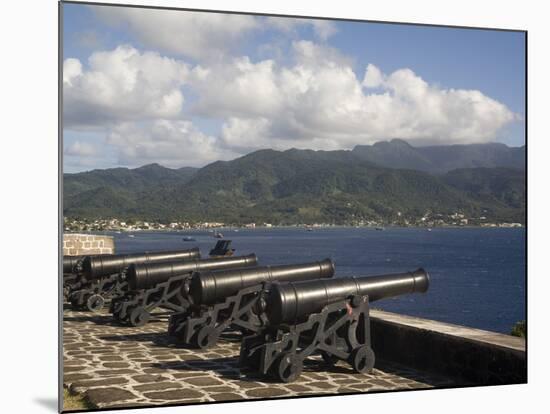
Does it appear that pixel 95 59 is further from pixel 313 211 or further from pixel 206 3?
pixel 313 211

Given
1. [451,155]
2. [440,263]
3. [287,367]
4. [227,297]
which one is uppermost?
[451,155]

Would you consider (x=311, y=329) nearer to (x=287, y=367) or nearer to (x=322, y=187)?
(x=287, y=367)

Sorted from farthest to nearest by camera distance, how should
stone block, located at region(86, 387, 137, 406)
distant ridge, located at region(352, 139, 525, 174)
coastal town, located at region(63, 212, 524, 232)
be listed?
coastal town, located at region(63, 212, 524, 232) → distant ridge, located at region(352, 139, 525, 174) → stone block, located at region(86, 387, 137, 406)

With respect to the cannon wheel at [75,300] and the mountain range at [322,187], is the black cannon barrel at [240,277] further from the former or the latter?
the cannon wheel at [75,300]

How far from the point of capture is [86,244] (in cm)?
1555

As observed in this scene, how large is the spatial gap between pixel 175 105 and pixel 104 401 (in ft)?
15.5

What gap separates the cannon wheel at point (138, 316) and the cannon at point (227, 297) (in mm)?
1431

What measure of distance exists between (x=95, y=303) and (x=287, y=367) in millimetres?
5972

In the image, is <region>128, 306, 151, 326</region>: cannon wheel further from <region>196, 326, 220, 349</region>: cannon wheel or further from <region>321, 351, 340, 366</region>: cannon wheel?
<region>321, 351, 340, 366</region>: cannon wheel

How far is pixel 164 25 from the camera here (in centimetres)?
858

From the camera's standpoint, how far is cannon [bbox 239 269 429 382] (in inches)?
278

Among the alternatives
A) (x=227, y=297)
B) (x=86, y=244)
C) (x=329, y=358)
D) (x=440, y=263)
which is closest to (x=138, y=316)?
(x=227, y=297)

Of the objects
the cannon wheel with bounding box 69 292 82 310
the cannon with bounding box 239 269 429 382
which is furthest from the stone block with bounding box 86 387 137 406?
the cannon wheel with bounding box 69 292 82 310

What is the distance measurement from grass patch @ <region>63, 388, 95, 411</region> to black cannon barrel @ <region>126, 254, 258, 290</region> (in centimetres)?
397
